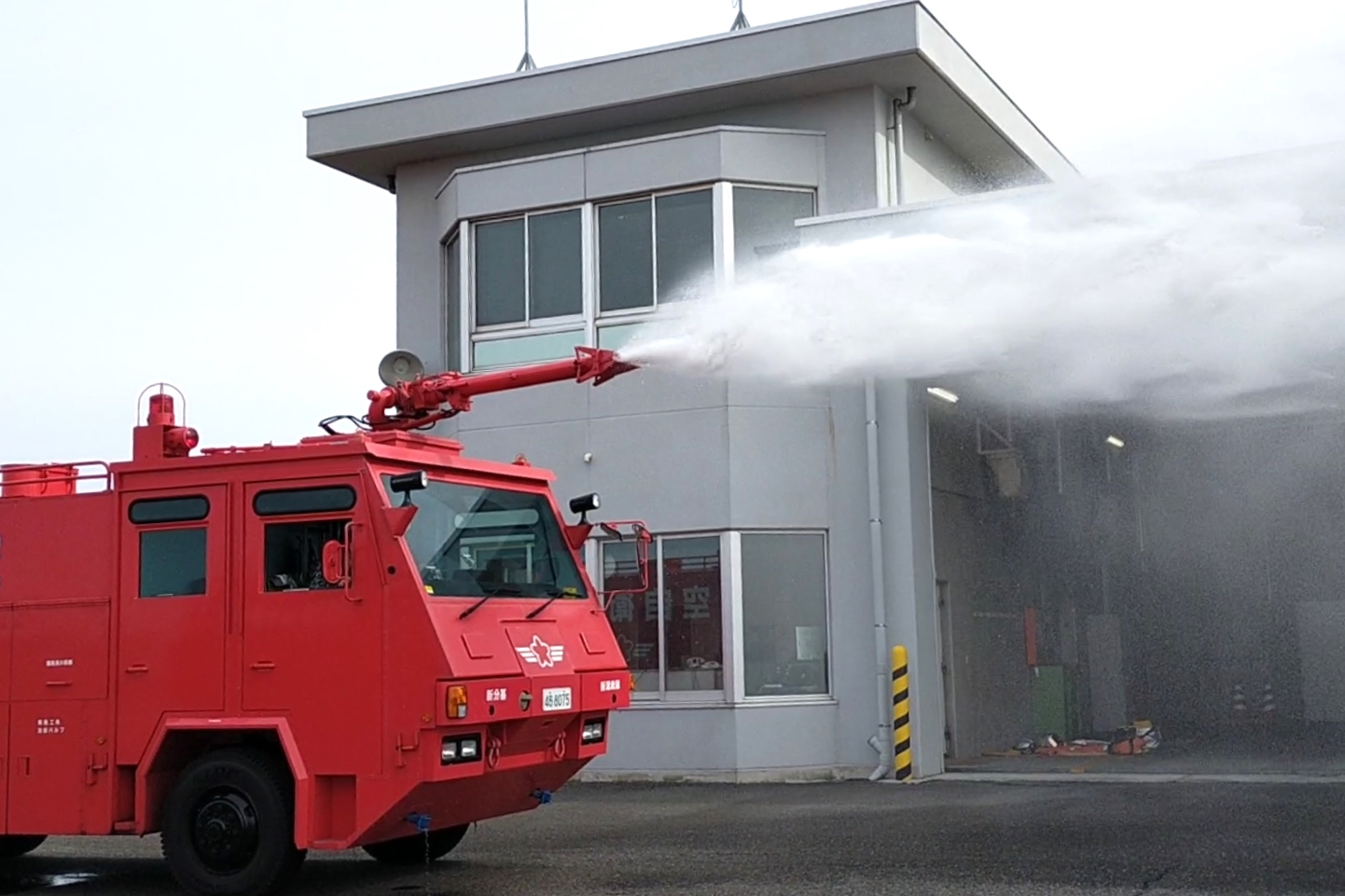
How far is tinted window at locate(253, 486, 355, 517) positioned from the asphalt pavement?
251cm

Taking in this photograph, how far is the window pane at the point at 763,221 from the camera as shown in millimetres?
17766

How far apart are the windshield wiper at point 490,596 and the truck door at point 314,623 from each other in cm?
55

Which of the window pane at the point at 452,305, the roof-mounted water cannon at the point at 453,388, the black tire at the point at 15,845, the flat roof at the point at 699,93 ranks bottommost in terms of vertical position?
the black tire at the point at 15,845

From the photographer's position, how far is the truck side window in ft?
31.9

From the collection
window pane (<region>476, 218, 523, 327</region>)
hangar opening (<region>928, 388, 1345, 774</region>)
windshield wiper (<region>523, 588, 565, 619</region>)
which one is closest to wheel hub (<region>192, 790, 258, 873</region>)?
windshield wiper (<region>523, 588, 565, 619</region>)

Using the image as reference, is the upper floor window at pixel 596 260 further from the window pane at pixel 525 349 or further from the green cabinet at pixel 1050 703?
the green cabinet at pixel 1050 703

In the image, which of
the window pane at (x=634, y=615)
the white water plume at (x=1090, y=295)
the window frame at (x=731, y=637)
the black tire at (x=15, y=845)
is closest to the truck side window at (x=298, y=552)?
the black tire at (x=15, y=845)

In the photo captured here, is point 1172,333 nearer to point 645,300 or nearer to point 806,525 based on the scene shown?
point 806,525

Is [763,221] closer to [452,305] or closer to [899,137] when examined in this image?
[899,137]

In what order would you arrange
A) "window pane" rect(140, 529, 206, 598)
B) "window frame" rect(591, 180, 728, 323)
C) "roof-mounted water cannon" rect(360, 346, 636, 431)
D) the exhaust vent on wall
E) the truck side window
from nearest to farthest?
the truck side window < "window pane" rect(140, 529, 206, 598) < "roof-mounted water cannon" rect(360, 346, 636, 431) < "window frame" rect(591, 180, 728, 323) < the exhaust vent on wall

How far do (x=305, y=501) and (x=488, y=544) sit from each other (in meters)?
1.26

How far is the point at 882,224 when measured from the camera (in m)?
16.2

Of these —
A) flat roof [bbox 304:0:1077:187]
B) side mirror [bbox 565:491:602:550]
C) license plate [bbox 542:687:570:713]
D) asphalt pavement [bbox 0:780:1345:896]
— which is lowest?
asphalt pavement [bbox 0:780:1345:896]

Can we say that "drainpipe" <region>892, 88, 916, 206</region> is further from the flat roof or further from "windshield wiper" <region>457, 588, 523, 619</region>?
"windshield wiper" <region>457, 588, 523, 619</region>
